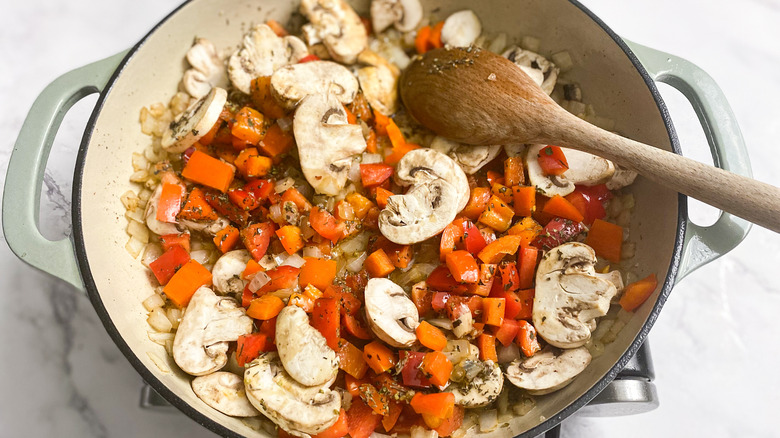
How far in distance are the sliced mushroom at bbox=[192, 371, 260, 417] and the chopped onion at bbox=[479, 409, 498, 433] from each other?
910 mm

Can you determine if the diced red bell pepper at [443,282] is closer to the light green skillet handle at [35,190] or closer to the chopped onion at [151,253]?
the chopped onion at [151,253]

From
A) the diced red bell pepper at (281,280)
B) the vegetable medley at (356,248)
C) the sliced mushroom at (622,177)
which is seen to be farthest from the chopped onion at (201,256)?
the sliced mushroom at (622,177)

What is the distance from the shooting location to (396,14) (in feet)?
9.75

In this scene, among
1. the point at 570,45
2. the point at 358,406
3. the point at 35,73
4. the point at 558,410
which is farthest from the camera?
the point at 35,73

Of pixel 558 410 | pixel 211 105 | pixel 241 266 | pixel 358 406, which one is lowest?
pixel 358 406

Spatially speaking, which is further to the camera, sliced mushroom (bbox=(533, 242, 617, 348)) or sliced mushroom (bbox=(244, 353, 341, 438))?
sliced mushroom (bbox=(533, 242, 617, 348))

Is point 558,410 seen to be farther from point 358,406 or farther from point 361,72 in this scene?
point 361,72

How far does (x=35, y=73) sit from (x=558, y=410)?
129 inches

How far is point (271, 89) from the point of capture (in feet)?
8.65

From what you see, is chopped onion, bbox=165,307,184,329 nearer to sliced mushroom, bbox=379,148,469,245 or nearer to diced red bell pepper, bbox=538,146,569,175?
sliced mushroom, bbox=379,148,469,245

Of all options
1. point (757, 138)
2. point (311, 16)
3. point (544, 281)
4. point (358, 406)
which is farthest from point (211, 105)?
point (757, 138)

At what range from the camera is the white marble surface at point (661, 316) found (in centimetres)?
296

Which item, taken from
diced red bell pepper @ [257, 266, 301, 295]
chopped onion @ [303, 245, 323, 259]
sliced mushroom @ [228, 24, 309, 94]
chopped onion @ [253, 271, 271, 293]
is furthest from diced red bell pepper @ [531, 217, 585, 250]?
sliced mushroom @ [228, 24, 309, 94]

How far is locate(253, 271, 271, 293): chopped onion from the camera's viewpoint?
244cm
